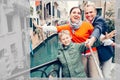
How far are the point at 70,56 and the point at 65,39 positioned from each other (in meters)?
0.13

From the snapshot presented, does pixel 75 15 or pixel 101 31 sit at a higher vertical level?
pixel 75 15

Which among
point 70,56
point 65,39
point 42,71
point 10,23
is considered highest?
point 10,23

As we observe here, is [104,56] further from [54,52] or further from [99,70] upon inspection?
[54,52]

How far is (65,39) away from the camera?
171cm

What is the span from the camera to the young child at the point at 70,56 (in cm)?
171

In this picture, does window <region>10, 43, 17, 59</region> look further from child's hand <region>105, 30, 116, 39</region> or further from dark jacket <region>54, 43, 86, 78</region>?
child's hand <region>105, 30, 116, 39</region>

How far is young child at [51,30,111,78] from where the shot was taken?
171cm

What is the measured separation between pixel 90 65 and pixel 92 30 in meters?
0.26

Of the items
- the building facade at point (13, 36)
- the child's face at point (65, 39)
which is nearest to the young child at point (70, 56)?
the child's face at point (65, 39)

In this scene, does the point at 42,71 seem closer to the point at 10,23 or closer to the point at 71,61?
the point at 71,61

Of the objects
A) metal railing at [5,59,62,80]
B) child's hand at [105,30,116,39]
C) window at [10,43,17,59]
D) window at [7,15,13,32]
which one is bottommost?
metal railing at [5,59,62,80]

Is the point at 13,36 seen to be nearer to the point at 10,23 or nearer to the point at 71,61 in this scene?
the point at 10,23

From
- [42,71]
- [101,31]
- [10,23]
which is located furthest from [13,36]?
[101,31]

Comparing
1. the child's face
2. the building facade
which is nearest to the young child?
the child's face
